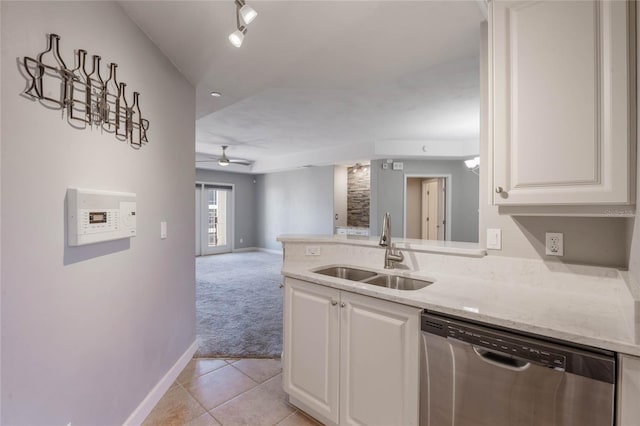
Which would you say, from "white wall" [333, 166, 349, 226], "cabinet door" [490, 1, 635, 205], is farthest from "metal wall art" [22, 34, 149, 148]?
"white wall" [333, 166, 349, 226]

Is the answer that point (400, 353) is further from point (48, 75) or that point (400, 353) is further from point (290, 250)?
point (48, 75)

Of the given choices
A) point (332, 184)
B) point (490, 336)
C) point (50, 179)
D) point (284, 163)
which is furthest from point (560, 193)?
point (284, 163)

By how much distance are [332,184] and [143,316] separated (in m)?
5.70

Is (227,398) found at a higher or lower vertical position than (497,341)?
lower

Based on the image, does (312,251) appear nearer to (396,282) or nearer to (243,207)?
(396,282)

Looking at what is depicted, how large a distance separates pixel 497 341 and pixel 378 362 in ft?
1.95

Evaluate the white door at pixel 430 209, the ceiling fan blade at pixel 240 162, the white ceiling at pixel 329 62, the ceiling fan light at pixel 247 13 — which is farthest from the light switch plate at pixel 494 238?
the ceiling fan blade at pixel 240 162

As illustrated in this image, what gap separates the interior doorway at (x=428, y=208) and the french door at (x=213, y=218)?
16.6 ft

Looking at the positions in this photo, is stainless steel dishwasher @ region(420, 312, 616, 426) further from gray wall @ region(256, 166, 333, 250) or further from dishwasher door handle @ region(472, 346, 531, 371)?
gray wall @ region(256, 166, 333, 250)

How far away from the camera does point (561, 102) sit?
1.24 meters

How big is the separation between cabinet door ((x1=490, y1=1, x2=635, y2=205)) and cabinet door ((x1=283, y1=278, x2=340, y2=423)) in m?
1.09

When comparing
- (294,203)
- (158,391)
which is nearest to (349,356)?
(158,391)

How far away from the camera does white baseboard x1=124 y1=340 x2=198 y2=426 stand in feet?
5.78

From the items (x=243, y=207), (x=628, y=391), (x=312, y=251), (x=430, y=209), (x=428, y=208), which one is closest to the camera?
(x=628, y=391)
